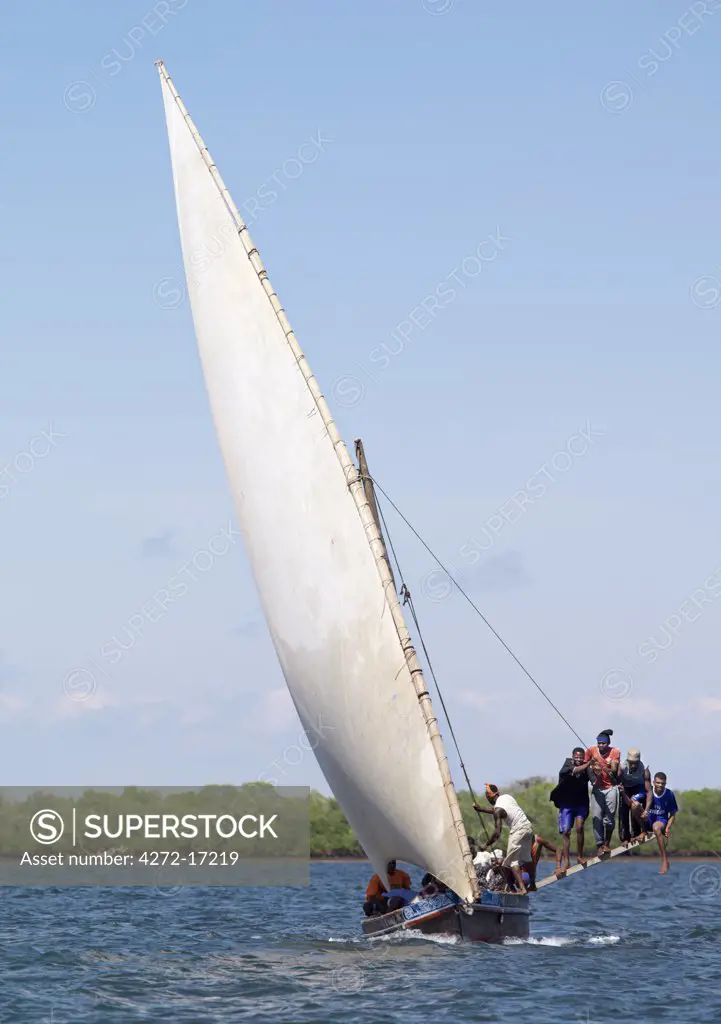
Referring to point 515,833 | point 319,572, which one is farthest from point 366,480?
point 515,833

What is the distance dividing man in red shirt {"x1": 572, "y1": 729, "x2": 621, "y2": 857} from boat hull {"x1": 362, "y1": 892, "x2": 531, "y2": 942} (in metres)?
2.55

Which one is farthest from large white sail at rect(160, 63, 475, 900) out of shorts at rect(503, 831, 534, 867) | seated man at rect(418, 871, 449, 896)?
shorts at rect(503, 831, 534, 867)

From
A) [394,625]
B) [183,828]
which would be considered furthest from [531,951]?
[183,828]

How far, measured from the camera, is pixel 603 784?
105 ft

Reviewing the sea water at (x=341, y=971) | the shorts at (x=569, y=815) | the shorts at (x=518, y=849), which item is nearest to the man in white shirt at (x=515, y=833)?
the shorts at (x=518, y=849)

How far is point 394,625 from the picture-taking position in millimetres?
29000

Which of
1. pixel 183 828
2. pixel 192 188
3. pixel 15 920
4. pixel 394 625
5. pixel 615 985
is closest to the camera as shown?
pixel 615 985

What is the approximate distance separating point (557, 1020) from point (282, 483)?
36.6ft

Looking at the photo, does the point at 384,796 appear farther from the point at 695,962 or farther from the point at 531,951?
the point at 695,962

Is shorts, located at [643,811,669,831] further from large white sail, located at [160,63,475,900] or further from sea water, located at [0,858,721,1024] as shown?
large white sail, located at [160,63,475,900]

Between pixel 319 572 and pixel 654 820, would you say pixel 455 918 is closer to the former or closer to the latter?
pixel 654 820

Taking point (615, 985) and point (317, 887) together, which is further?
point (317, 887)

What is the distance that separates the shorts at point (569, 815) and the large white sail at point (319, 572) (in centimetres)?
344

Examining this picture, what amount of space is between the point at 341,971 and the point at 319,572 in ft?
23.3
